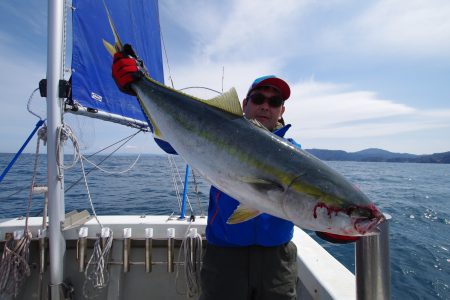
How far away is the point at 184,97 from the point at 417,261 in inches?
355

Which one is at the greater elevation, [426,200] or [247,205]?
[247,205]

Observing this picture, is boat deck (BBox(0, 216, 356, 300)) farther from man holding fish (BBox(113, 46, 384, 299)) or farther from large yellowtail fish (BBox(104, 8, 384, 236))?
large yellowtail fish (BBox(104, 8, 384, 236))

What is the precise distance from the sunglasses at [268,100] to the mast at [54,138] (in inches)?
85.4

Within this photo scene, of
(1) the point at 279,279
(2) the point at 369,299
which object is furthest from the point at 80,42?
(2) the point at 369,299

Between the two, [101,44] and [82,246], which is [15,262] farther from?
[101,44]

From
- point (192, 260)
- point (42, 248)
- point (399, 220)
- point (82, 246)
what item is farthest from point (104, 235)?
point (399, 220)

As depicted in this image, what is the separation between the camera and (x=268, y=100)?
2824 mm

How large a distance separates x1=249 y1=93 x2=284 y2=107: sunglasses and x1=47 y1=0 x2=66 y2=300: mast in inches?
85.4

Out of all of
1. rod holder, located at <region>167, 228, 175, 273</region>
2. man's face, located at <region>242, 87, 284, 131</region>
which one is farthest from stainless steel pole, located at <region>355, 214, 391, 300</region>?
rod holder, located at <region>167, 228, 175, 273</region>

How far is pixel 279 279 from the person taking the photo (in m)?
2.59

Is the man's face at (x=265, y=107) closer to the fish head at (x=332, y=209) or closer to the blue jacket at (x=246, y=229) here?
the blue jacket at (x=246, y=229)

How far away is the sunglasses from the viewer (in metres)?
2.82

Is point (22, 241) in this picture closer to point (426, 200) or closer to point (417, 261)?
point (417, 261)

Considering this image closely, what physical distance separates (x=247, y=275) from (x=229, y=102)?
1.60 m
